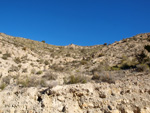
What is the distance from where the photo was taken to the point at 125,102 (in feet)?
15.6

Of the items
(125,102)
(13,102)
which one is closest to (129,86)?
(125,102)

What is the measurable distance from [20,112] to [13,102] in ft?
2.18

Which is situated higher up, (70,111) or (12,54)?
(12,54)

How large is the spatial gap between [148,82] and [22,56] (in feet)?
48.7

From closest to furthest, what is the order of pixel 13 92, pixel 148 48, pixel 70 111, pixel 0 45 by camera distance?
pixel 70 111 → pixel 13 92 → pixel 148 48 → pixel 0 45

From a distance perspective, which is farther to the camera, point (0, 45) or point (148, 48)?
point (0, 45)

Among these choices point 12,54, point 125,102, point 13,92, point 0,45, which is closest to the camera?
point 125,102

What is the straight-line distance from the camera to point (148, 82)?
5.81 m

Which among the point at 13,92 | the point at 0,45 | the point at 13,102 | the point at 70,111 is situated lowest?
the point at 70,111

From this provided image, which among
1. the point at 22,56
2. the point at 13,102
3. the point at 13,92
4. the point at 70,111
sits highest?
the point at 22,56

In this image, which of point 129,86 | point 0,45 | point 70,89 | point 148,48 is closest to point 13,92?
point 70,89

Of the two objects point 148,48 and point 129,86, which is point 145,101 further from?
point 148,48

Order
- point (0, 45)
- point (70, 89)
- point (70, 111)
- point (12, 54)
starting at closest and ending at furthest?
1. point (70, 111)
2. point (70, 89)
3. point (12, 54)
4. point (0, 45)

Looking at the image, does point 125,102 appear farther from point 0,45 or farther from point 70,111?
point 0,45
